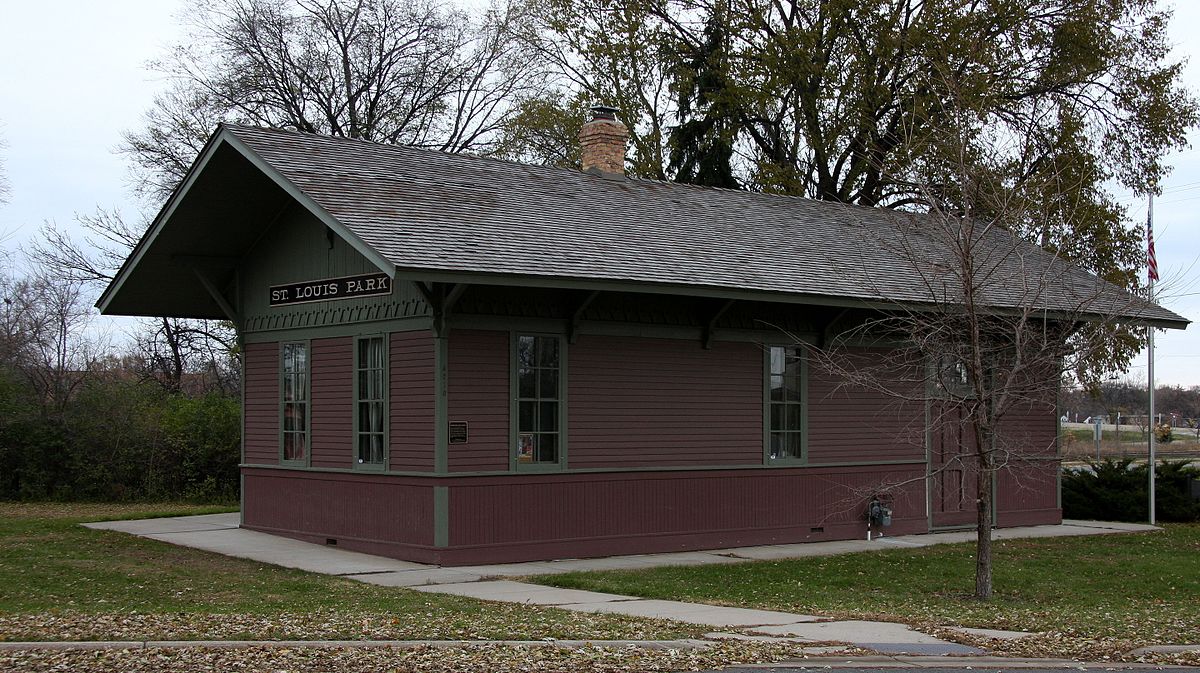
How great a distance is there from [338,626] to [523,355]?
6491 mm

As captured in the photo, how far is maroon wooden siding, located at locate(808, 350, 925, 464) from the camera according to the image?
1942 cm

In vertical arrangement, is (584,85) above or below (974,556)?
above

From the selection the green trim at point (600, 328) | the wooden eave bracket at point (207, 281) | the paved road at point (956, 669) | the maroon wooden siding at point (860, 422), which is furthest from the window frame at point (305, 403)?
the paved road at point (956, 669)

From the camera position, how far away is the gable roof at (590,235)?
14.9 m

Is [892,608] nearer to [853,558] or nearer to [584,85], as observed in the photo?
[853,558]

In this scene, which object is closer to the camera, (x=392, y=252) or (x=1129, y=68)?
(x=392, y=252)

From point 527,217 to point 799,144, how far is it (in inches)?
936

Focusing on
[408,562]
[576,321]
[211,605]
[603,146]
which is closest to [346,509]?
[408,562]

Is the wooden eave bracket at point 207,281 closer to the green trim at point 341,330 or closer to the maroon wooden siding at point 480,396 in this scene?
the green trim at point 341,330

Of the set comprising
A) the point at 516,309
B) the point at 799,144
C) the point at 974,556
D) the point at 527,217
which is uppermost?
the point at 799,144

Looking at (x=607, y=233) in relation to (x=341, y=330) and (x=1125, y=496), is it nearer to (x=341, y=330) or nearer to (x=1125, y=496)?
(x=341, y=330)

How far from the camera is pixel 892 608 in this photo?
12852 mm

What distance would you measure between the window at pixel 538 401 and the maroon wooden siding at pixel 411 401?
1133 mm

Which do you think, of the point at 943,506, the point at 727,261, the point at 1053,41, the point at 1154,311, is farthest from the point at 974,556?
the point at 1053,41
